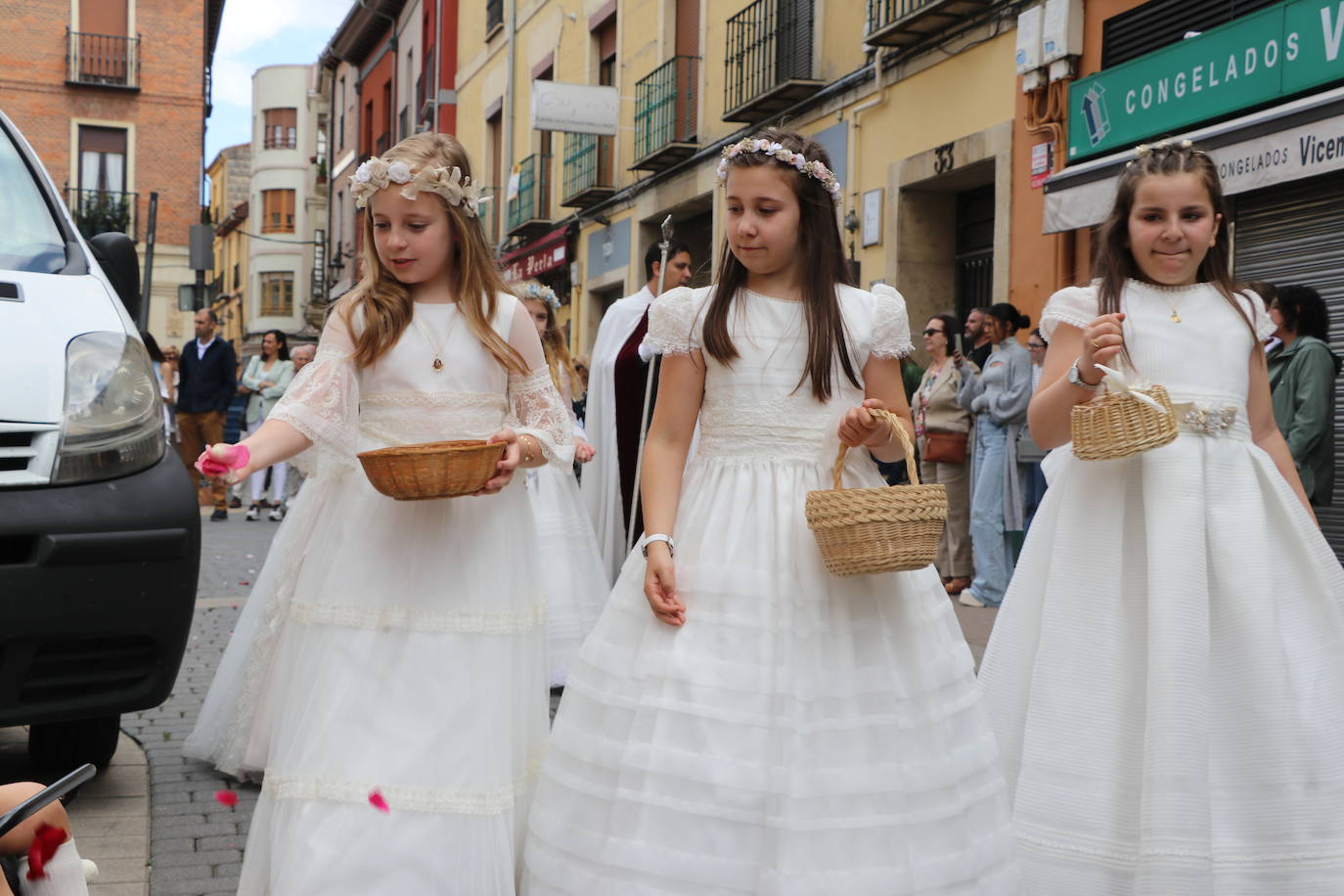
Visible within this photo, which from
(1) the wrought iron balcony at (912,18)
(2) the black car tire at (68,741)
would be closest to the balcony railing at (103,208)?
(1) the wrought iron balcony at (912,18)

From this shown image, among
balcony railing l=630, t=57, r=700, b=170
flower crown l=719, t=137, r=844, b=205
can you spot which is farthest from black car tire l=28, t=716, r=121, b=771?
balcony railing l=630, t=57, r=700, b=170

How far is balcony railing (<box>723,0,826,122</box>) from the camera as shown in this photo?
628 inches

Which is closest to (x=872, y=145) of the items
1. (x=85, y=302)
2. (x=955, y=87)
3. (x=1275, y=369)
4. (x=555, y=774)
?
(x=955, y=87)

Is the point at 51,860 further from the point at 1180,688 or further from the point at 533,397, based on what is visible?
the point at 1180,688

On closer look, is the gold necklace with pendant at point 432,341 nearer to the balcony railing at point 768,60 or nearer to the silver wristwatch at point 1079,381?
the silver wristwatch at point 1079,381

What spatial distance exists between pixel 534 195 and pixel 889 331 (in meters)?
23.6

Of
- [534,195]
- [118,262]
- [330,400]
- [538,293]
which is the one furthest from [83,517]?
[534,195]

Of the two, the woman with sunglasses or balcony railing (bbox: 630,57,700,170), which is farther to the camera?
balcony railing (bbox: 630,57,700,170)

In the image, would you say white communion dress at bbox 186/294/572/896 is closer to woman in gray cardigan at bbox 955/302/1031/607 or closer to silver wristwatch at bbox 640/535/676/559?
silver wristwatch at bbox 640/535/676/559

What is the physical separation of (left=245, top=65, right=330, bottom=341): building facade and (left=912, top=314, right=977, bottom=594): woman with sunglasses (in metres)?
51.7

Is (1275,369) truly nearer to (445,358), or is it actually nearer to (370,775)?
(445,358)

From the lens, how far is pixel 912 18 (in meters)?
12.9

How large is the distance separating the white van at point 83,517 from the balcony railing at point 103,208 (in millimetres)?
41581

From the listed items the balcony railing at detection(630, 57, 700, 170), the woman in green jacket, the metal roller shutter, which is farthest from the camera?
the balcony railing at detection(630, 57, 700, 170)
